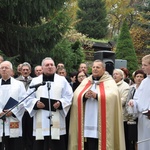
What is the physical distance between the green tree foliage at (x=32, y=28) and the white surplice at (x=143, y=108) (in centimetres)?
689

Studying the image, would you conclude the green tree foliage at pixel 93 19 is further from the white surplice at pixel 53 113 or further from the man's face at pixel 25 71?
the white surplice at pixel 53 113

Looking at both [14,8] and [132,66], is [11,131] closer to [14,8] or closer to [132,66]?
[14,8]

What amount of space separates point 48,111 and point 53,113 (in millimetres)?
112

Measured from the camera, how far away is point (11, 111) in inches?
263

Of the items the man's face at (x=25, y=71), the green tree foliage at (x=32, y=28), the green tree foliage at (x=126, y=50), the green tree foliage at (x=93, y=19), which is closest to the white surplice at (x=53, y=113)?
the man's face at (x=25, y=71)

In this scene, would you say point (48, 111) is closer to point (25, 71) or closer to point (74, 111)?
point (74, 111)

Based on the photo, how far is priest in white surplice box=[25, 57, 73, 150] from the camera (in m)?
6.61

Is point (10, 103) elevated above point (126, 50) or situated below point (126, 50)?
below

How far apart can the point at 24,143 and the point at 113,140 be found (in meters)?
2.13

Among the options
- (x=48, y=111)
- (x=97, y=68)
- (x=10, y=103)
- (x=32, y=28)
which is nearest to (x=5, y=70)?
(x=10, y=103)

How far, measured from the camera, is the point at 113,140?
662 centimetres

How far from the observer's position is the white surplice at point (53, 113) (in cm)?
662

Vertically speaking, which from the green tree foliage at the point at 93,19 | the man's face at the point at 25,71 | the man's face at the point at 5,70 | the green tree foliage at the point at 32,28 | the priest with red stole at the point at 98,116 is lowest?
the priest with red stole at the point at 98,116

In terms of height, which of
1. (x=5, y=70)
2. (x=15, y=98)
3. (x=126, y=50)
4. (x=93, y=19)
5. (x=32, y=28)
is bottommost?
(x=15, y=98)
